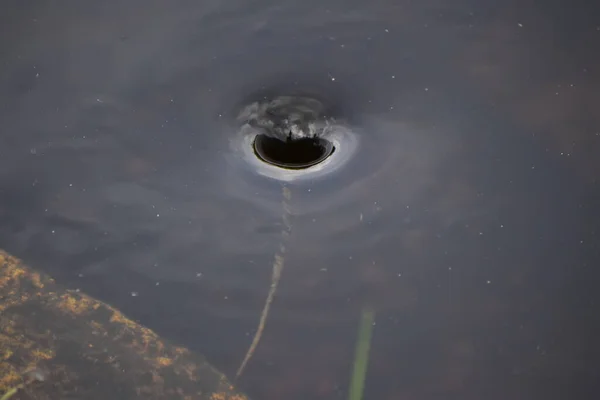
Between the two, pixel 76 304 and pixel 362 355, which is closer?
pixel 362 355

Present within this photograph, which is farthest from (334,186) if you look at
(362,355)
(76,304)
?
(76,304)

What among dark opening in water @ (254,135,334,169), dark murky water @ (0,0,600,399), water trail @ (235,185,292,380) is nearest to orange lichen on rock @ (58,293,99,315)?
dark murky water @ (0,0,600,399)

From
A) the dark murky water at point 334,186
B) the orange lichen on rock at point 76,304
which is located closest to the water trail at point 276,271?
the dark murky water at point 334,186

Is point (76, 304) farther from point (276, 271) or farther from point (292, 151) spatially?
point (292, 151)

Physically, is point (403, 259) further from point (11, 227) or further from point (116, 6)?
point (116, 6)

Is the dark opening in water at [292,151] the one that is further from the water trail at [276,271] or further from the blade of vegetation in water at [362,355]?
the blade of vegetation in water at [362,355]

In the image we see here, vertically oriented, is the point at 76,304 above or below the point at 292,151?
below

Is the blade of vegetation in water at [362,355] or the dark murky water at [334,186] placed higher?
the dark murky water at [334,186]
